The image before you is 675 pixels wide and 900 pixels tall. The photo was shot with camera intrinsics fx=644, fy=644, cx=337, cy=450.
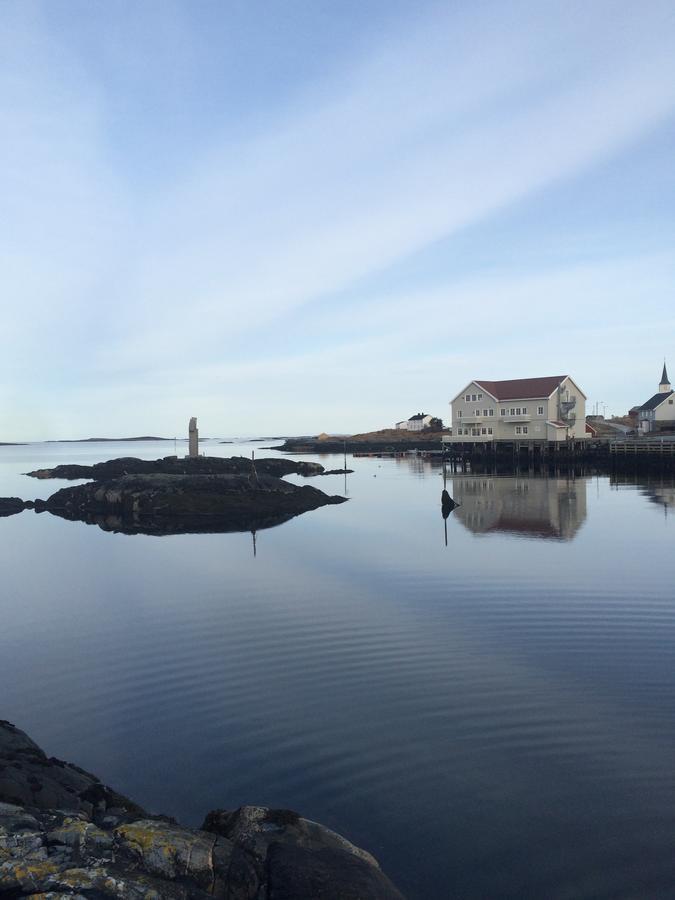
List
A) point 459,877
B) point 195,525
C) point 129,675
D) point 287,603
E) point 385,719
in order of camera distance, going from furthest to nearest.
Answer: point 195,525 < point 287,603 < point 129,675 < point 385,719 < point 459,877

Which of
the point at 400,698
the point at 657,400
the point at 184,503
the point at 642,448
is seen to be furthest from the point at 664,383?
the point at 400,698

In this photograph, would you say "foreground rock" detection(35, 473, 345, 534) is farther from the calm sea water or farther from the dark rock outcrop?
the calm sea water

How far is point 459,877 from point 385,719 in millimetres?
4166

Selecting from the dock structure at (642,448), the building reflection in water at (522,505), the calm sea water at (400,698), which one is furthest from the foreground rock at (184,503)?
the dock structure at (642,448)

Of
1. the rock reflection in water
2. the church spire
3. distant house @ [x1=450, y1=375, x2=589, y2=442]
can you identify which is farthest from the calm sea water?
the church spire

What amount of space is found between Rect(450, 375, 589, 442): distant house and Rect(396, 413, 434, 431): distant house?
78.5 m

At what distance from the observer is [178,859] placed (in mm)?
5805

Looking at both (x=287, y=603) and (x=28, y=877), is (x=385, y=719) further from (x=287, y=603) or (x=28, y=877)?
(x=287, y=603)

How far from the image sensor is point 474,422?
88625mm

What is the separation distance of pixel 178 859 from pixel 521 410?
82569 mm

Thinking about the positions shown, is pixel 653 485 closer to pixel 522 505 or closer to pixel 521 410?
pixel 522 505

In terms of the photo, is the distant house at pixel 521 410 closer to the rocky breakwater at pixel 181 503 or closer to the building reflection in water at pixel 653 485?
the building reflection in water at pixel 653 485

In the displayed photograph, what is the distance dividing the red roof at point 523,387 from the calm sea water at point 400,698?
2227 inches

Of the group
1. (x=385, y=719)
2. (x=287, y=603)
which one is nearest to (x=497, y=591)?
(x=287, y=603)
